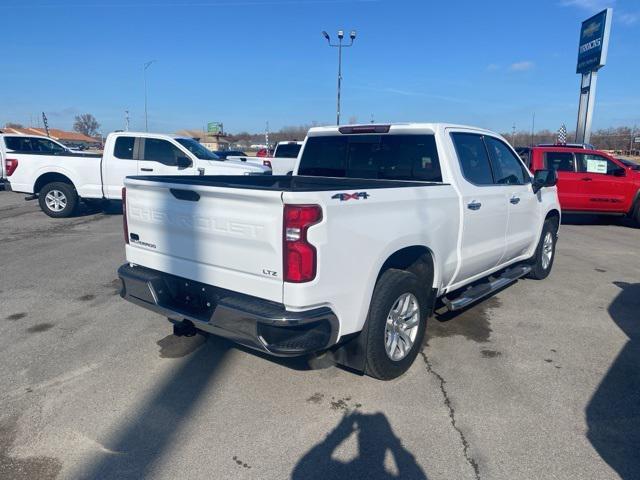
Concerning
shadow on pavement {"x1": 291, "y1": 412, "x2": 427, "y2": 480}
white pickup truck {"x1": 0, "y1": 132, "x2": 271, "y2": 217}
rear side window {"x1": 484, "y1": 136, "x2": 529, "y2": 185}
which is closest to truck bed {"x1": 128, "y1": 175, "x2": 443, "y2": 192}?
rear side window {"x1": 484, "y1": 136, "x2": 529, "y2": 185}

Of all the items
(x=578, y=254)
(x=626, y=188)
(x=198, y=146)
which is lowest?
(x=578, y=254)

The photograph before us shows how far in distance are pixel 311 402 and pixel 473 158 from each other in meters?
2.86

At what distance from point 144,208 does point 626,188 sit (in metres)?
11.9

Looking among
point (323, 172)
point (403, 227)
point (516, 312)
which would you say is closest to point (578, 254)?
point (516, 312)

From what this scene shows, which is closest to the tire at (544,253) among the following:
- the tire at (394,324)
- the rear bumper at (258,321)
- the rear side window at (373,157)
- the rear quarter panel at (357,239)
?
the rear side window at (373,157)

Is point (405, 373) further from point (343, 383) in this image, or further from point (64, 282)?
point (64, 282)

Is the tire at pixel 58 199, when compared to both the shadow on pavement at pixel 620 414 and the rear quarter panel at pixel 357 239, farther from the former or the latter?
the shadow on pavement at pixel 620 414

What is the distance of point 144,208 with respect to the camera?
3801mm

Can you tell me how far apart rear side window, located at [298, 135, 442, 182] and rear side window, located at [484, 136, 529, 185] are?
1091 millimetres

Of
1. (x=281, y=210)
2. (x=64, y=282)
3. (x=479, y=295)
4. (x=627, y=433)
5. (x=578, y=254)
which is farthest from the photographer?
(x=578, y=254)

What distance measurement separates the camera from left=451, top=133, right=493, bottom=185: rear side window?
4.57m

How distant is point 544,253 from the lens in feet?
21.9

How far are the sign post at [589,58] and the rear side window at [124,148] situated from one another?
19.7 m

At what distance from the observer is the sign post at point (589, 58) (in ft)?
68.3
